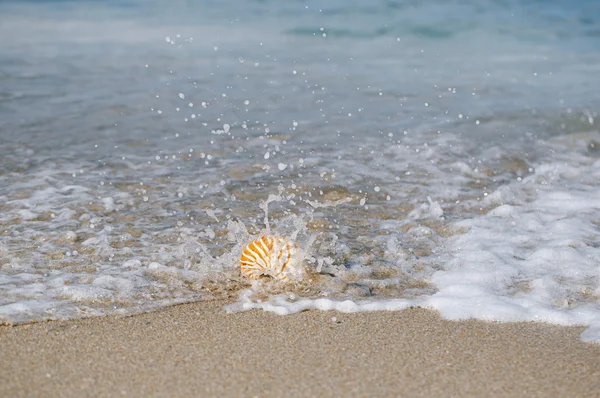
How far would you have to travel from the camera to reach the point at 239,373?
8.16 ft

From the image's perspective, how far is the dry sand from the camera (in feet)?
7.82

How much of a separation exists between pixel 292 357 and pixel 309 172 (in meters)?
2.74

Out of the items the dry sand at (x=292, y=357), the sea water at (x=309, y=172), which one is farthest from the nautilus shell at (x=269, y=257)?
the dry sand at (x=292, y=357)

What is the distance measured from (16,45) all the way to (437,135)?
24.4 feet

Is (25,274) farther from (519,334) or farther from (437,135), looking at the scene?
(437,135)

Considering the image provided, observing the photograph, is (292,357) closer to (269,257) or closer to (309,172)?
(269,257)

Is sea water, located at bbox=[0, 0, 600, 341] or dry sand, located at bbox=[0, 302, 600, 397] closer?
dry sand, located at bbox=[0, 302, 600, 397]

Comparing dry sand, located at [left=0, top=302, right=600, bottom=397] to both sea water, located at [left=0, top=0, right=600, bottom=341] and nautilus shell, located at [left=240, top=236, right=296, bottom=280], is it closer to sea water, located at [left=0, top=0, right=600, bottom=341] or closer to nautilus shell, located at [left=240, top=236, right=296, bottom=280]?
sea water, located at [left=0, top=0, right=600, bottom=341]

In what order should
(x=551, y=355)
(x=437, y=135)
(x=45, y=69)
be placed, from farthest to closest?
1. (x=45, y=69)
2. (x=437, y=135)
3. (x=551, y=355)

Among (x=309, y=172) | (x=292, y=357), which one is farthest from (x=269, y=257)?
(x=309, y=172)

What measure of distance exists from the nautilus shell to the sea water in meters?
0.06

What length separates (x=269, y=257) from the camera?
334 centimetres

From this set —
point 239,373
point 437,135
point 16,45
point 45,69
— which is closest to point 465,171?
point 437,135

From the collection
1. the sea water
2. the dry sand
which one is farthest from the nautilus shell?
the dry sand
